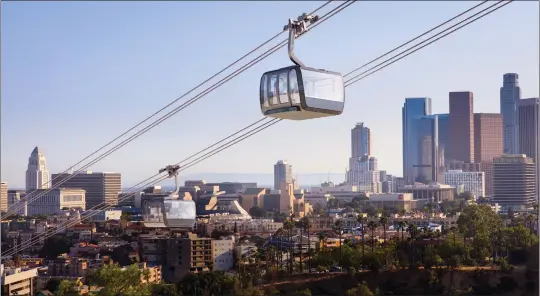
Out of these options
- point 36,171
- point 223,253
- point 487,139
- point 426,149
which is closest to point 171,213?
point 223,253

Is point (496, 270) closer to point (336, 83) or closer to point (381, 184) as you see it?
point (336, 83)

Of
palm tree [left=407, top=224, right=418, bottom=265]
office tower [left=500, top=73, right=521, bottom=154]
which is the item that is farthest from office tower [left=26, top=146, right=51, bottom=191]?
palm tree [left=407, top=224, right=418, bottom=265]

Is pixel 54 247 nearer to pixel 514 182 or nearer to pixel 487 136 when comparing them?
pixel 514 182

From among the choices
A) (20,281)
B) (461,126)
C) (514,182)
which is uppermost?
(461,126)

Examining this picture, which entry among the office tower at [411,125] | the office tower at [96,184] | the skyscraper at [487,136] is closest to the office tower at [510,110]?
the skyscraper at [487,136]

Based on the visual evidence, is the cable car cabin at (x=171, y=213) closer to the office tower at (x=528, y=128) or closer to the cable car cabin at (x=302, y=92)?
the cable car cabin at (x=302, y=92)

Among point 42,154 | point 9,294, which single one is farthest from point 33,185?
point 9,294
